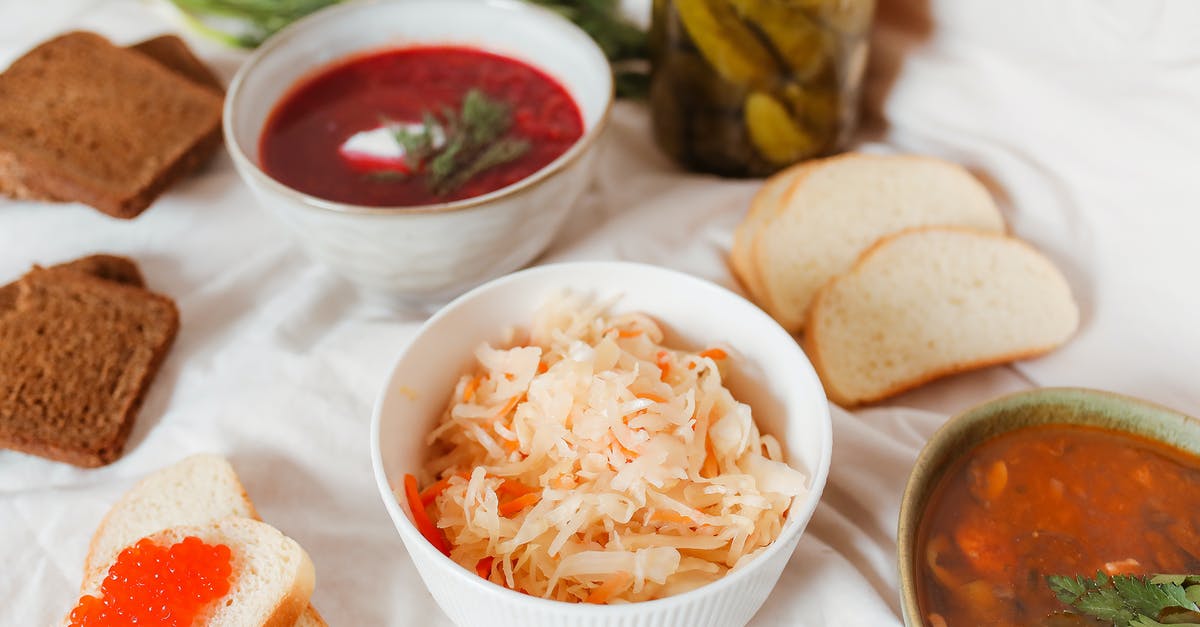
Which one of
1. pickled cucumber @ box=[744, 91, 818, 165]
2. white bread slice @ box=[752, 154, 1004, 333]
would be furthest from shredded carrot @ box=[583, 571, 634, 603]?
pickled cucumber @ box=[744, 91, 818, 165]

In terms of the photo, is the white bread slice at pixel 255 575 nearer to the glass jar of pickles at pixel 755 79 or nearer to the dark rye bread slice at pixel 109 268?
the dark rye bread slice at pixel 109 268

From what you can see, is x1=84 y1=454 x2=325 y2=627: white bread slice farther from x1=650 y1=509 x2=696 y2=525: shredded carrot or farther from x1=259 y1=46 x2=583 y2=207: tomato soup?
x1=650 y1=509 x2=696 y2=525: shredded carrot

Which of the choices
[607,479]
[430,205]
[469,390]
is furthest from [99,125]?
[607,479]

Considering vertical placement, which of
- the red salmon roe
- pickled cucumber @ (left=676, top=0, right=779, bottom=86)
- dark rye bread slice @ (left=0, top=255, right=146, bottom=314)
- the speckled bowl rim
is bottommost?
dark rye bread slice @ (left=0, top=255, right=146, bottom=314)

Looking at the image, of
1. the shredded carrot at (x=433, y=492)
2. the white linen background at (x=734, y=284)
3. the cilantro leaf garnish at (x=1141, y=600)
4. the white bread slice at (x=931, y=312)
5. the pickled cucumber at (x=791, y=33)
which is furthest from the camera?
the pickled cucumber at (x=791, y=33)

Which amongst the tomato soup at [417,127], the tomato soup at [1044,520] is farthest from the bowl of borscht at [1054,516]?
the tomato soup at [417,127]

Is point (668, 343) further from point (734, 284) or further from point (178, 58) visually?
point (178, 58)
